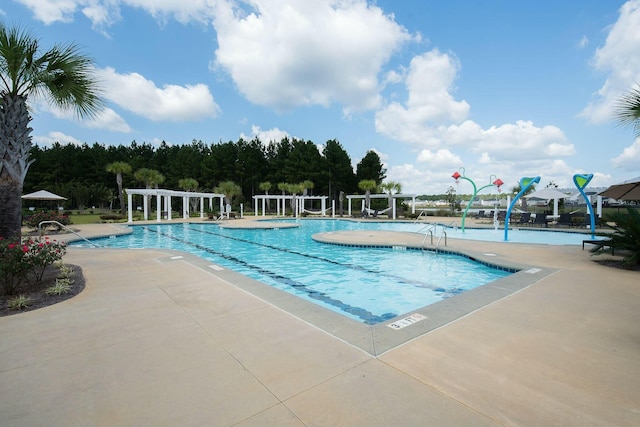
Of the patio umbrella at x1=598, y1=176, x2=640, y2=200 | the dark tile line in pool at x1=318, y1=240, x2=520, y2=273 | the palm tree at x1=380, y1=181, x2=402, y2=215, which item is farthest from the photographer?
the palm tree at x1=380, y1=181, x2=402, y2=215

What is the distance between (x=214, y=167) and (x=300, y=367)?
1630 inches

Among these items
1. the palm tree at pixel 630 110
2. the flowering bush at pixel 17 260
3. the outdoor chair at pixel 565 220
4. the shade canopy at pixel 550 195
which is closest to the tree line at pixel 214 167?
the shade canopy at pixel 550 195

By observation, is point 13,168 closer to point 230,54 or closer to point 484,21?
point 230,54

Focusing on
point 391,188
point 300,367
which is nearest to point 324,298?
point 300,367

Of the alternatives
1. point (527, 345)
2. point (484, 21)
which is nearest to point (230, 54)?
point (484, 21)

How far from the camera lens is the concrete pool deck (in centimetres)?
177

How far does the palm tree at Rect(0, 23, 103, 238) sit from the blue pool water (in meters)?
4.50

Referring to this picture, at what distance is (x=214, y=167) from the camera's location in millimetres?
40500

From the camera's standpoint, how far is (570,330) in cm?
302

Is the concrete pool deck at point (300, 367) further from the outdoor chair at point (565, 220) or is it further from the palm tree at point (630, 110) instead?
the outdoor chair at point (565, 220)

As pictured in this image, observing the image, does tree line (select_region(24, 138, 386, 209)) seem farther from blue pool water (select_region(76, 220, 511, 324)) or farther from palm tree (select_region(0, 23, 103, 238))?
palm tree (select_region(0, 23, 103, 238))

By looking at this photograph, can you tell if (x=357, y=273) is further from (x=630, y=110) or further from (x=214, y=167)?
(x=214, y=167)

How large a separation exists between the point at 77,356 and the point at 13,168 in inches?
191

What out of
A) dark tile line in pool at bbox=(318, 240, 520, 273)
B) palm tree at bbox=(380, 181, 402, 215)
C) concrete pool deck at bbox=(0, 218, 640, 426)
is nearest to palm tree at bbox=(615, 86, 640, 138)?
dark tile line in pool at bbox=(318, 240, 520, 273)
